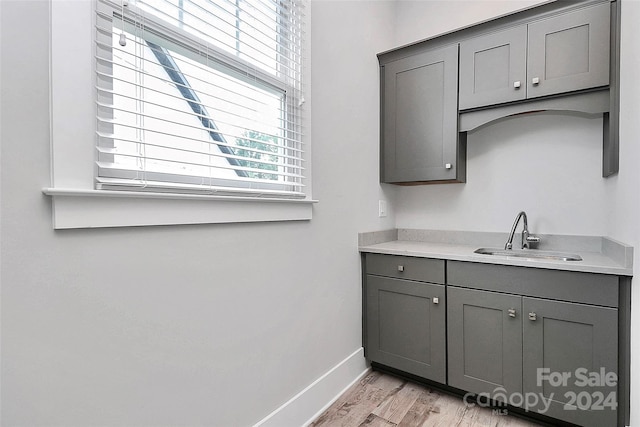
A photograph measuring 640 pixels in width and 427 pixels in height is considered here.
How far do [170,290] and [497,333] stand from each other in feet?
5.32

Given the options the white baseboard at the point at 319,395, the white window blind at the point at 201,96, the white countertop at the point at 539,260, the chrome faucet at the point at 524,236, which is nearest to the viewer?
the white window blind at the point at 201,96

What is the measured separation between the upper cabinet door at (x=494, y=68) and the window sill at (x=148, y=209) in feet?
4.65

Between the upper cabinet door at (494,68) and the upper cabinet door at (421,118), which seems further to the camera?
the upper cabinet door at (421,118)

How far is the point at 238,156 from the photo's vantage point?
139cm

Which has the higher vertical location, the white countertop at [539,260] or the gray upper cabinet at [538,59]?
the gray upper cabinet at [538,59]

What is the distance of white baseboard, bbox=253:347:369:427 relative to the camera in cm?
158

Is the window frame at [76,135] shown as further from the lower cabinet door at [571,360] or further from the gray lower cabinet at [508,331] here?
the lower cabinet door at [571,360]

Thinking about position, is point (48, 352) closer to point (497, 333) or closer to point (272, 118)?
point (272, 118)

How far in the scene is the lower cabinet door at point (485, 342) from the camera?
1.70m

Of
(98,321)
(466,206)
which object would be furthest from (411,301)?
(98,321)

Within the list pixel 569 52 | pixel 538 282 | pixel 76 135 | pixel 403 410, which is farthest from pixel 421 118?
pixel 76 135

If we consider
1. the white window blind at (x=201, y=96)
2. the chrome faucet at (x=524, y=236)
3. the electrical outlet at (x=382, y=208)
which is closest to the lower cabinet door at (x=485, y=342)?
the chrome faucet at (x=524, y=236)

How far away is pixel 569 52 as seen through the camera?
1753 mm

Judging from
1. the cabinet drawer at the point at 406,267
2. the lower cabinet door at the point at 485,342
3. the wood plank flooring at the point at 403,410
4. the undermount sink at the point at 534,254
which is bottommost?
the wood plank flooring at the point at 403,410
